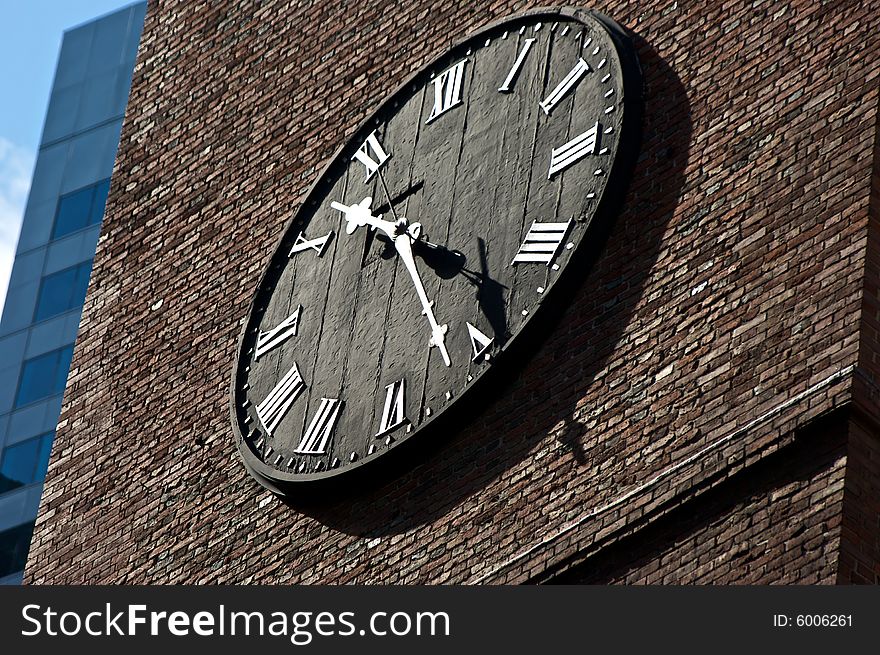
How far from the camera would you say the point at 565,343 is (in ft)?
A: 33.8

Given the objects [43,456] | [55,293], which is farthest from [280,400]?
[55,293]

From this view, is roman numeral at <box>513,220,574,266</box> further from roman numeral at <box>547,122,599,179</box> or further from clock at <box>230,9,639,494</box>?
roman numeral at <box>547,122,599,179</box>

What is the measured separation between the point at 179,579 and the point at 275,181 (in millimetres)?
2491

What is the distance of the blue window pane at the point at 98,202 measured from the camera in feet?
88.9

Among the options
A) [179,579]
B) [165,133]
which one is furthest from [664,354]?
[165,133]

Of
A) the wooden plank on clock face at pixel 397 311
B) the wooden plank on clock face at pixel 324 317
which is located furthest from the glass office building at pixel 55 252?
the wooden plank on clock face at pixel 397 311

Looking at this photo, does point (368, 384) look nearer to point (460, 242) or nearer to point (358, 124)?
point (460, 242)

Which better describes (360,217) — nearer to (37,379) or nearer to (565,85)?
(565,85)

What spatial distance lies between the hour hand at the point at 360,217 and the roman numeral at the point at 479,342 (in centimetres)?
115

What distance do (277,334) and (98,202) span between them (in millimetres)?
15832

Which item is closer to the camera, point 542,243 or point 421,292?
point 542,243

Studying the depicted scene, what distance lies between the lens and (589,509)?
9727 mm

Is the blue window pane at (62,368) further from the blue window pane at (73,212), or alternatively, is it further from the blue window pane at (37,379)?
the blue window pane at (73,212)

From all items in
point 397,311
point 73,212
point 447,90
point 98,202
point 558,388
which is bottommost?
point 73,212
